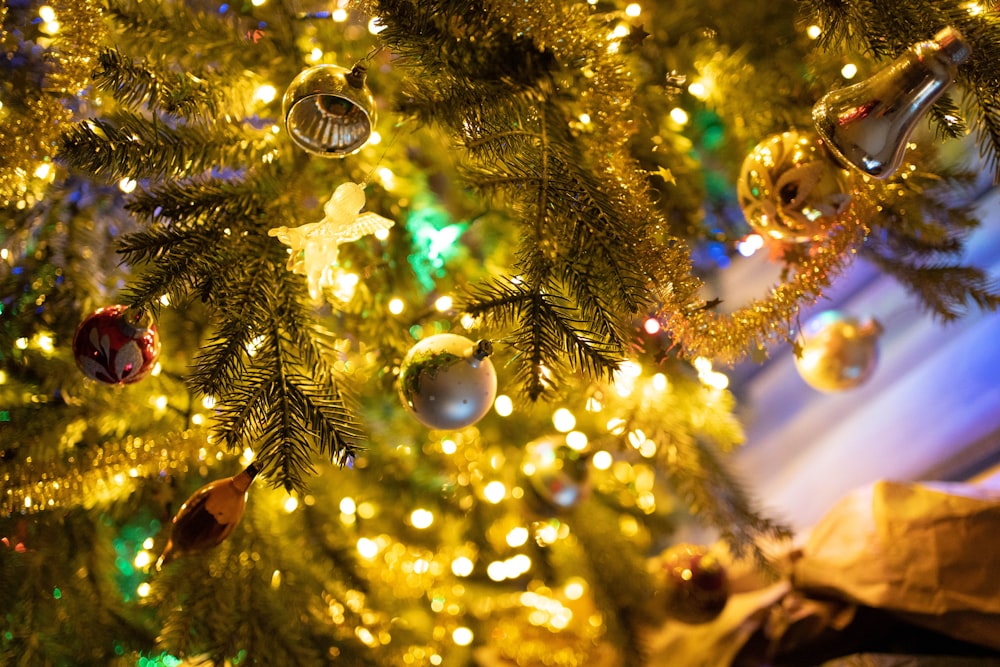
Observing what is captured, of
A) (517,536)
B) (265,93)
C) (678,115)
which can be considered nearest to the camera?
(265,93)

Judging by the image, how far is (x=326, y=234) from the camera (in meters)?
0.60

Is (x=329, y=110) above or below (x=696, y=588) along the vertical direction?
above

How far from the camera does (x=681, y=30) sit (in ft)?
3.15

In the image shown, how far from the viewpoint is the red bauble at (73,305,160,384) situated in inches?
24.4

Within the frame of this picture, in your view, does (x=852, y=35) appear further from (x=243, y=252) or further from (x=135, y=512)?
(x=135, y=512)

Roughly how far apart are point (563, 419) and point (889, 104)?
0.57 m

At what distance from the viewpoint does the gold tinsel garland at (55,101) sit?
23.5 inches

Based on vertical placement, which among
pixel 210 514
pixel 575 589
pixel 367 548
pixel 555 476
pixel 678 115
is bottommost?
pixel 575 589

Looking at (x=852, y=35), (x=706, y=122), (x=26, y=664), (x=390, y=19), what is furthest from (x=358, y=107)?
(x=706, y=122)

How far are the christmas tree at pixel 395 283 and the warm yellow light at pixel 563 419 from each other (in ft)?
Answer: 0.09

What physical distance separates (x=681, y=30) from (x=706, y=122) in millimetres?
225

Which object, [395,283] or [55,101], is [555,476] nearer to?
[395,283]

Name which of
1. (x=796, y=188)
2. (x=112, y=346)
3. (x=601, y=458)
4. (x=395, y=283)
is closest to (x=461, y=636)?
(x=601, y=458)

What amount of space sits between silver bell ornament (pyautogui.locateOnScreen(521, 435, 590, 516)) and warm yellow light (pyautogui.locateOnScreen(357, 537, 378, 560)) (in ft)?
0.77
